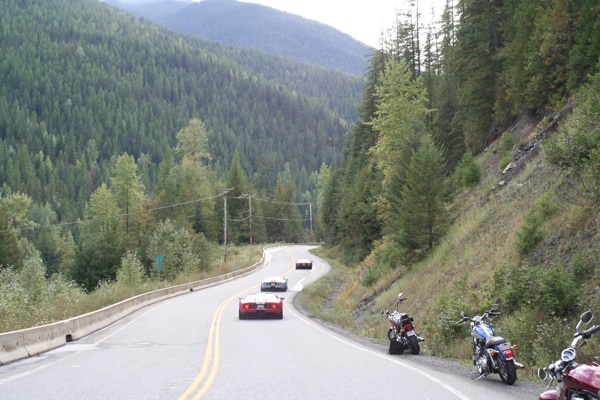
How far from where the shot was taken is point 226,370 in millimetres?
10781

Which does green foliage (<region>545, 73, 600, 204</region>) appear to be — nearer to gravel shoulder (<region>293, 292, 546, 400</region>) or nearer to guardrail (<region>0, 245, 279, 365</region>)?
gravel shoulder (<region>293, 292, 546, 400</region>)

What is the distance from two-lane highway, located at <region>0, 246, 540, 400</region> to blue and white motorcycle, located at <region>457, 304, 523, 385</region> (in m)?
0.22

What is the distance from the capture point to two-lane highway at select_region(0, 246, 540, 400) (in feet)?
27.7

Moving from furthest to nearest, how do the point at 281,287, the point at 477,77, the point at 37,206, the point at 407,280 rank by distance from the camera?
the point at 37,206 → the point at 281,287 → the point at 477,77 → the point at 407,280

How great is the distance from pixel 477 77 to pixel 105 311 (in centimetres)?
2590

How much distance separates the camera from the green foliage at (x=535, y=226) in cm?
1502

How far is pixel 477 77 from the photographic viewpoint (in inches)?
1409

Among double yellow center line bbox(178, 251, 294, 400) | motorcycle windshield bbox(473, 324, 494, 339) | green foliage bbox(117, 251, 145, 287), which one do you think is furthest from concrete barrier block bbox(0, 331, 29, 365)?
green foliage bbox(117, 251, 145, 287)

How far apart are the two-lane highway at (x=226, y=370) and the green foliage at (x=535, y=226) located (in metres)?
4.99

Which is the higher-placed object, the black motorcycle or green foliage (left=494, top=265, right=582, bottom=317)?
green foliage (left=494, top=265, right=582, bottom=317)

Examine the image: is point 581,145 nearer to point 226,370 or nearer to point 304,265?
point 226,370

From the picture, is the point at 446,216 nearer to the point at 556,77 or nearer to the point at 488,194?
the point at 488,194

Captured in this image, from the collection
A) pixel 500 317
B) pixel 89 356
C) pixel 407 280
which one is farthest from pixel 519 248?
pixel 89 356

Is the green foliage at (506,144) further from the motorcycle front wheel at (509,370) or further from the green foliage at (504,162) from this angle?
the motorcycle front wheel at (509,370)
